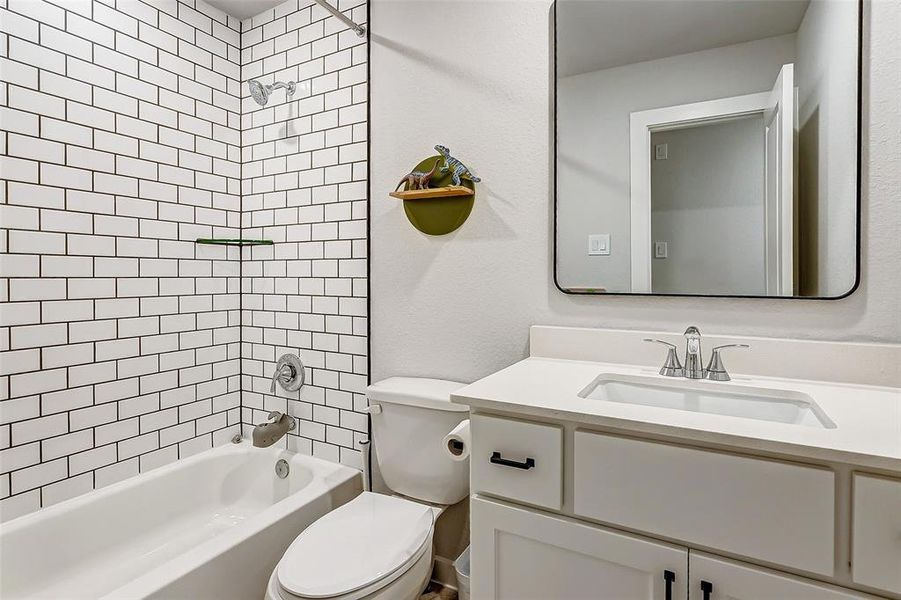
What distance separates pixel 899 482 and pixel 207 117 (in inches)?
98.8

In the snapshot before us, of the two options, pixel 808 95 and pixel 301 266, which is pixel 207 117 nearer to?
pixel 301 266

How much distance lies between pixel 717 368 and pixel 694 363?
0.06m

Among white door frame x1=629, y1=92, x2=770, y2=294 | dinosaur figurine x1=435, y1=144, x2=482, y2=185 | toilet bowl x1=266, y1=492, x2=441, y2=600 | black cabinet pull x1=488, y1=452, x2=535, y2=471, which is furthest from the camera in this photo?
dinosaur figurine x1=435, y1=144, x2=482, y2=185

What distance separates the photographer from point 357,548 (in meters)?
1.34

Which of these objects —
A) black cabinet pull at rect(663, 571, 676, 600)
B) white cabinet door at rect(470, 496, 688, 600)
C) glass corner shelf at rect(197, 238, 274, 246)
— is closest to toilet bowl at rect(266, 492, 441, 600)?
white cabinet door at rect(470, 496, 688, 600)

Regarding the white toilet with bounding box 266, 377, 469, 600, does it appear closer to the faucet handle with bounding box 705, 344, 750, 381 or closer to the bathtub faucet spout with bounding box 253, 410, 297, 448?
the bathtub faucet spout with bounding box 253, 410, 297, 448

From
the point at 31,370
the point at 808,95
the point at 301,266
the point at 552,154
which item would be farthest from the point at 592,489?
the point at 31,370

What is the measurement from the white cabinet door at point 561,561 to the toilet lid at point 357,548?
28cm

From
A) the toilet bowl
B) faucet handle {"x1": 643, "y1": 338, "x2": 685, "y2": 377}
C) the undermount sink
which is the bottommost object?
the toilet bowl

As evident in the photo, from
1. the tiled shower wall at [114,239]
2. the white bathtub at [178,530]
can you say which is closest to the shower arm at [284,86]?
the tiled shower wall at [114,239]

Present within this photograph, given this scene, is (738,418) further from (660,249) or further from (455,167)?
(455,167)

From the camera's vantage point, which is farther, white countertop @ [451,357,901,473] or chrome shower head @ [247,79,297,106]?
chrome shower head @ [247,79,297,106]

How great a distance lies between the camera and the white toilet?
1.21 meters

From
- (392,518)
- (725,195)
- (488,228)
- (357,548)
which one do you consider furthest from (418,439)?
(725,195)
